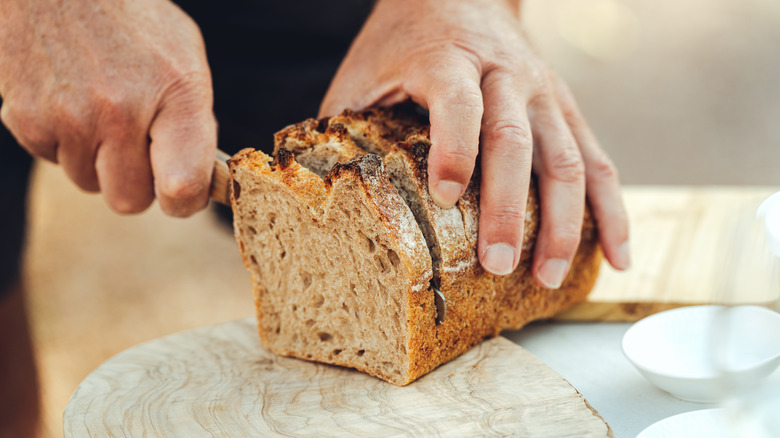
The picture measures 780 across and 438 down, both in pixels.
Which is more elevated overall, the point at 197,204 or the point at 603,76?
the point at 603,76

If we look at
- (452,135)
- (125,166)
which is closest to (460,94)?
(452,135)

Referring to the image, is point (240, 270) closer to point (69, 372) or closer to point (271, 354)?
point (69, 372)

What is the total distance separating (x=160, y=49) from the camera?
5.95 ft

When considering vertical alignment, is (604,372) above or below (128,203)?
below

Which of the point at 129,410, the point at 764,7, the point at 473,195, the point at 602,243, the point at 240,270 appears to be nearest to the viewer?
the point at 129,410

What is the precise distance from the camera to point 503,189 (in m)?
1.60

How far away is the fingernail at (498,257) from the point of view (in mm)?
1618

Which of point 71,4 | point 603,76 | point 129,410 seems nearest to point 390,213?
point 129,410

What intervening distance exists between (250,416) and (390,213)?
0.51 metres

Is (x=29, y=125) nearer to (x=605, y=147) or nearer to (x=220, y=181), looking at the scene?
(x=220, y=181)

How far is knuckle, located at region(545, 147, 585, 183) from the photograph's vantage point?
1782 millimetres

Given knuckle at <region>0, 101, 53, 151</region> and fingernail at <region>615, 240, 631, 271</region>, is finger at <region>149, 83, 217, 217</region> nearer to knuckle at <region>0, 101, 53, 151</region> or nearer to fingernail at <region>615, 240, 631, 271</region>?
knuckle at <region>0, 101, 53, 151</region>

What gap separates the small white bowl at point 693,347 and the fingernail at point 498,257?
1.06ft

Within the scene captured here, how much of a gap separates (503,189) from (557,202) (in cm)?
24
